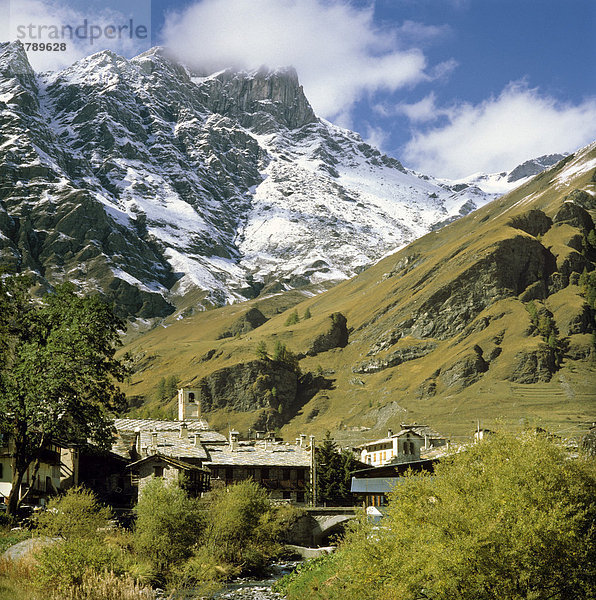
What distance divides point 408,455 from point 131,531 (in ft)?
205

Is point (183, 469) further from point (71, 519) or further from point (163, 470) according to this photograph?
point (71, 519)

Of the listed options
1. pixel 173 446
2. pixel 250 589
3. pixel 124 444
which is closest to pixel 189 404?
pixel 124 444

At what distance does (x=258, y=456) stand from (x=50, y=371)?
39.7 metres

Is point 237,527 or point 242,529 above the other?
point 237,527

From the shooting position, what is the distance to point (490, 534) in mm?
31312

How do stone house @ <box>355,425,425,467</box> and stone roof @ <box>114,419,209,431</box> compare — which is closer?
stone roof @ <box>114,419,209,431</box>

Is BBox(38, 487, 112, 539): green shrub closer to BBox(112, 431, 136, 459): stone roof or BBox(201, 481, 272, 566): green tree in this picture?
BBox(201, 481, 272, 566): green tree

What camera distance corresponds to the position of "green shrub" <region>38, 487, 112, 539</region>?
50250 millimetres

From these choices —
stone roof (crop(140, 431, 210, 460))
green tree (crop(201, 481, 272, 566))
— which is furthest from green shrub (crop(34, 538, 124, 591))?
stone roof (crop(140, 431, 210, 460))

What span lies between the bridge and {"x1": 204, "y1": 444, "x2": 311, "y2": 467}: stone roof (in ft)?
47.1

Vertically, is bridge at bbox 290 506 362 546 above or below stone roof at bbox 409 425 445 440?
below

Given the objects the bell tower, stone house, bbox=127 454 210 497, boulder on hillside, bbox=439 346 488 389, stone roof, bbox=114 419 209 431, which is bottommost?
stone house, bbox=127 454 210 497

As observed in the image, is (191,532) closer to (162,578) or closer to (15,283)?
(162,578)

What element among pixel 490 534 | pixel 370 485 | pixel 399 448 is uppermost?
pixel 490 534
